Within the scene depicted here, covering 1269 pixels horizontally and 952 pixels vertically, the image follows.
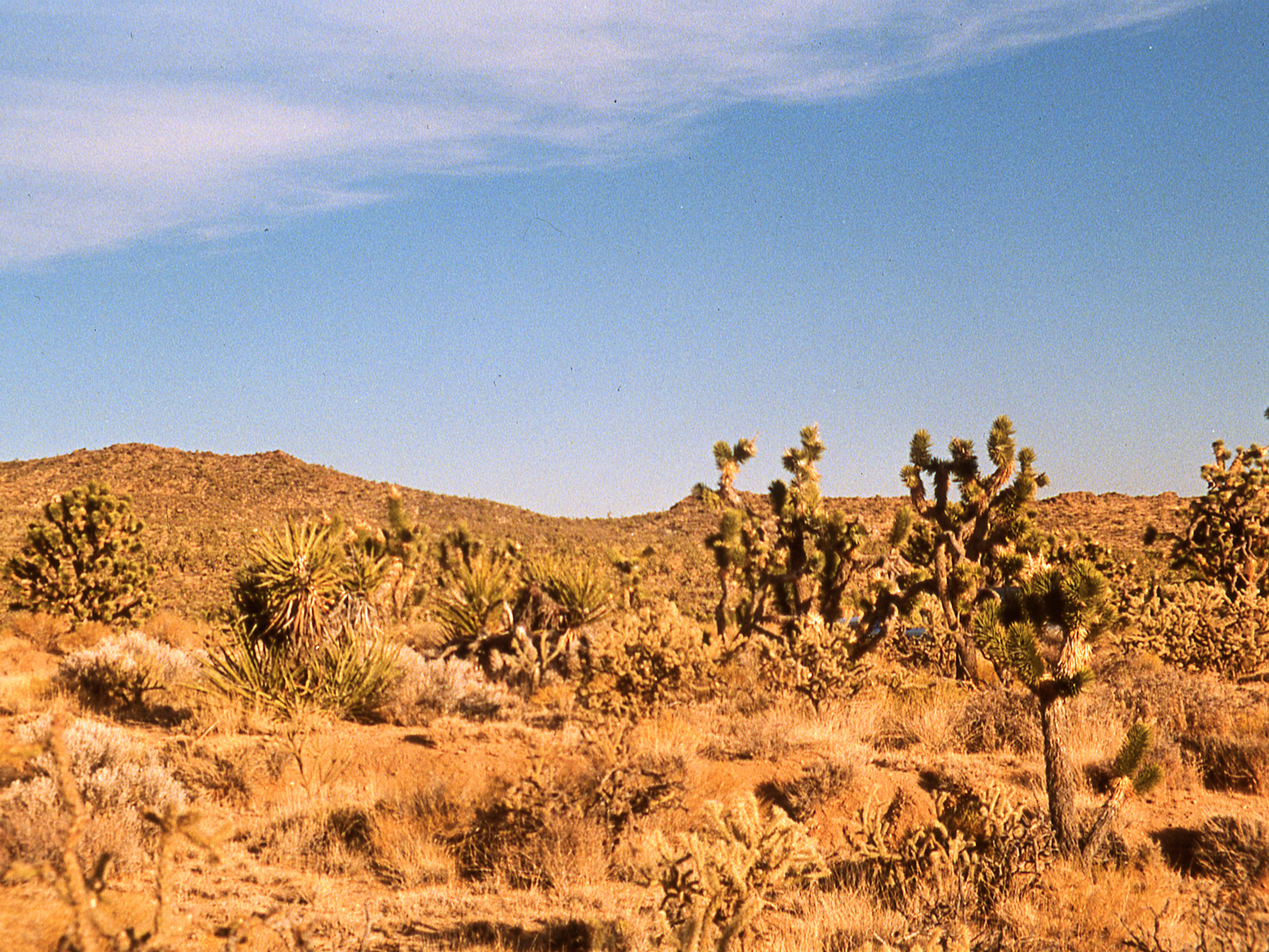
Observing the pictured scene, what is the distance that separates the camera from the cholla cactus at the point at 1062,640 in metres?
6.93

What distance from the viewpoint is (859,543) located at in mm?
15070

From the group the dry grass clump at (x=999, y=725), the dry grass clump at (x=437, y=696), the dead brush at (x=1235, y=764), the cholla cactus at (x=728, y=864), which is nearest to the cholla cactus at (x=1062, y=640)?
the cholla cactus at (x=728, y=864)

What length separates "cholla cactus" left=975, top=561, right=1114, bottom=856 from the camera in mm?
6934

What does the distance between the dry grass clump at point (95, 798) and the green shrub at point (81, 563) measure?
9.39 meters

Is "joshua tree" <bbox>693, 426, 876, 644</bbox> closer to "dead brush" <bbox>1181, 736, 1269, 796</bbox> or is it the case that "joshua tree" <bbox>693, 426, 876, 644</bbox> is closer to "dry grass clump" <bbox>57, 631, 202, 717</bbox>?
"dead brush" <bbox>1181, 736, 1269, 796</bbox>

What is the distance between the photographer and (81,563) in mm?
19047

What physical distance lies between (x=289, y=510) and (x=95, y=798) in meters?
35.9

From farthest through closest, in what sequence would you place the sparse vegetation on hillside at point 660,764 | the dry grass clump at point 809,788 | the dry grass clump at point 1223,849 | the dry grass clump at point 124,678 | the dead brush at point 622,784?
the dry grass clump at point 124,678, the dry grass clump at point 809,788, the dead brush at point 622,784, the dry grass clump at point 1223,849, the sparse vegetation on hillside at point 660,764

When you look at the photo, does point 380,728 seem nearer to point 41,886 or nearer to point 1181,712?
point 41,886

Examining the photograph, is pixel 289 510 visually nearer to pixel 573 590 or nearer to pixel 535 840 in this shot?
pixel 573 590

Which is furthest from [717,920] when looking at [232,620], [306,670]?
[232,620]

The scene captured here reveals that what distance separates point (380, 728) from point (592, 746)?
3.36m

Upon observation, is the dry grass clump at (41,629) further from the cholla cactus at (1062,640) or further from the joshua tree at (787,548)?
the cholla cactus at (1062,640)

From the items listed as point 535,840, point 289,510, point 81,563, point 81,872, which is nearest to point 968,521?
point 535,840
